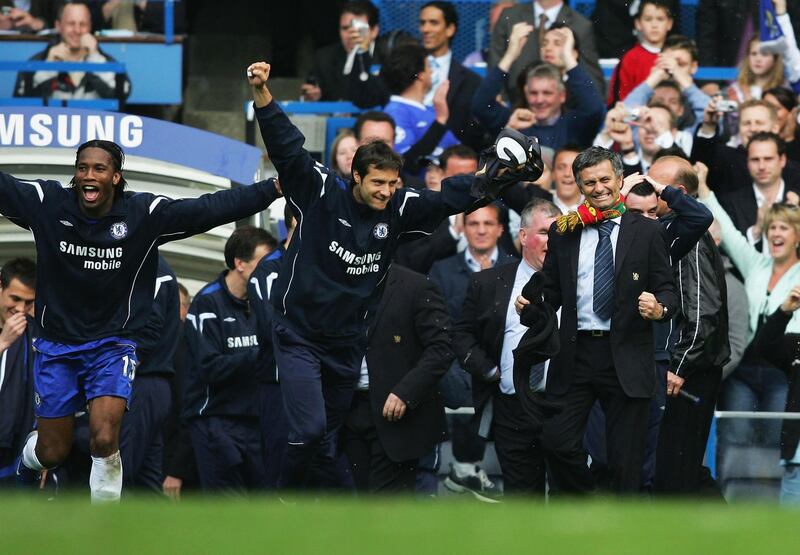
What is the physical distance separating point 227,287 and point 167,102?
16.6 feet

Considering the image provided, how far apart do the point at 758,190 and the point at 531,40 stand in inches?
93.7

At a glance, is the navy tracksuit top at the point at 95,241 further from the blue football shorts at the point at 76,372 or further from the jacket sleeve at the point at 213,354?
the jacket sleeve at the point at 213,354

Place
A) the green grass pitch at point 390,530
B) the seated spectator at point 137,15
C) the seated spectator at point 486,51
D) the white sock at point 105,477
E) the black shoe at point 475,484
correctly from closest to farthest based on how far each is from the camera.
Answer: the green grass pitch at point 390,530, the white sock at point 105,477, the black shoe at point 475,484, the seated spectator at point 486,51, the seated spectator at point 137,15

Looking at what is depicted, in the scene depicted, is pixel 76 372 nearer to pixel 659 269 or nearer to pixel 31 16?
pixel 659 269

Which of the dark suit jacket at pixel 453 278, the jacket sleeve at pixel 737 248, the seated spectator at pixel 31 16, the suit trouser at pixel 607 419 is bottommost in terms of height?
the suit trouser at pixel 607 419

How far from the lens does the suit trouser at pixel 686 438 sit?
31.5 feet

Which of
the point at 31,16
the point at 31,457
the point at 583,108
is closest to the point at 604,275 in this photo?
the point at 583,108

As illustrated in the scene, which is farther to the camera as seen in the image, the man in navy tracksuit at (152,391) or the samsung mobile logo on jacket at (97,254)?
the man in navy tracksuit at (152,391)

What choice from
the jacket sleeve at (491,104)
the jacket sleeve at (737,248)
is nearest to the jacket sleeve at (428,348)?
the jacket sleeve at (737,248)

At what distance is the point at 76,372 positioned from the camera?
8.52 meters

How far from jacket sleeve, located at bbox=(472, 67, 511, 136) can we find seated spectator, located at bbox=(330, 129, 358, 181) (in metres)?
1.07

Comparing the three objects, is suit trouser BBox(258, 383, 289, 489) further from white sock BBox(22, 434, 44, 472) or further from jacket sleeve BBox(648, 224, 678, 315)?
Result: jacket sleeve BBox(648, 224, 678, 315)

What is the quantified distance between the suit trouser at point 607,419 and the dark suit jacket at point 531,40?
3987 mm

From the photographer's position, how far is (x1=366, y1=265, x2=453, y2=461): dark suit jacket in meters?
9.38
